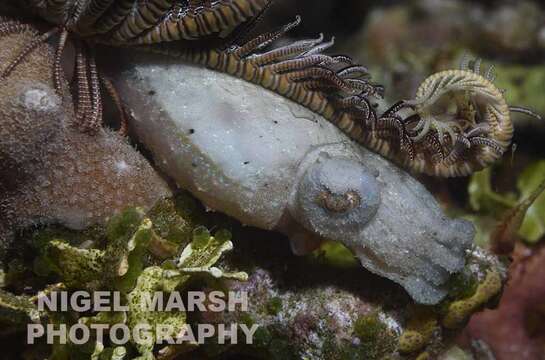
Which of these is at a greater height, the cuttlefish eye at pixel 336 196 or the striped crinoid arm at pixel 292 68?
the striped crinoid arm at pixel 292 68

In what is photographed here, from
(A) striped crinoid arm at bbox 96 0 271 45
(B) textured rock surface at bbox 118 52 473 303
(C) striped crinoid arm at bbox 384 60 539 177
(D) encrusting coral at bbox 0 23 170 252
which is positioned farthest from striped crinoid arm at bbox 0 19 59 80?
(C) striped crinoid arm at bbox 384 60 539 177

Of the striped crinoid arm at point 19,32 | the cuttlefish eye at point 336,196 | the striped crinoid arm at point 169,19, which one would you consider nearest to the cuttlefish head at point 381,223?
A: the cuttlefish eye at point 336,196

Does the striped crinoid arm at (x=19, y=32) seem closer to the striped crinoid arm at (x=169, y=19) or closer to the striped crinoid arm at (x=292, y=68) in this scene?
the striped crinoid arm at (x=169, y=19)

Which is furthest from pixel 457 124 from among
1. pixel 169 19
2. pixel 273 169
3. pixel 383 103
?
pixel 169 19

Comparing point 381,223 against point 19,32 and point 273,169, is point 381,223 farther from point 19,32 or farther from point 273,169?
point 19,32

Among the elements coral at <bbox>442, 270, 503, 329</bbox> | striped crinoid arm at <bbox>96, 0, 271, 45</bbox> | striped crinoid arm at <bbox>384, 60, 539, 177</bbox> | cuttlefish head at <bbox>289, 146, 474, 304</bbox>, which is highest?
striped crinoid arm at <bbox>96, 0, 271, 45</bbox>

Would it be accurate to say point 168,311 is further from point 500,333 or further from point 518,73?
point 518,73

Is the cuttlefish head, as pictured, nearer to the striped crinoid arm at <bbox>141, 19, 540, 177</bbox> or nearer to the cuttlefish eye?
the cuttlefish eye
